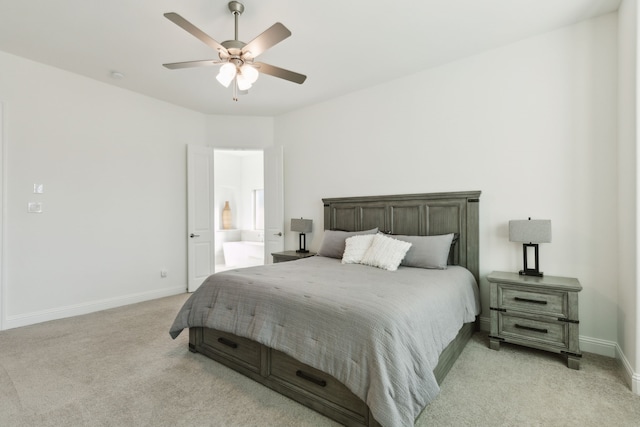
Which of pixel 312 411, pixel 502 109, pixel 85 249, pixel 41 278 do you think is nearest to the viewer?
pixel 312 411

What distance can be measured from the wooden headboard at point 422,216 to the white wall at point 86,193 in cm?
261

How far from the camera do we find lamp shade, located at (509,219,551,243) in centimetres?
272

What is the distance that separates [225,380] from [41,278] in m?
2.77

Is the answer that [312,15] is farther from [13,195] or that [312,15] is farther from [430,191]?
[13,195]

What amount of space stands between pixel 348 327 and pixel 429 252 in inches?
63.7

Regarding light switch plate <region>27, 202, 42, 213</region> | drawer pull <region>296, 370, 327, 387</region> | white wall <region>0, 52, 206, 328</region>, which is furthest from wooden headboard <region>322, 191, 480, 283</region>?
light switch plate <region>27, 202, 42, 213</region>

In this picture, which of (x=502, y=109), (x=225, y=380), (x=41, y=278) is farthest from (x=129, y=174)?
(x=502, y=109)

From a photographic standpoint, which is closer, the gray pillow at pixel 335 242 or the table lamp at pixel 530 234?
the table lamp at pixel 530 234

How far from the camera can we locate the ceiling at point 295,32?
255 cm

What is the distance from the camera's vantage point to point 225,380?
2279 millimetres

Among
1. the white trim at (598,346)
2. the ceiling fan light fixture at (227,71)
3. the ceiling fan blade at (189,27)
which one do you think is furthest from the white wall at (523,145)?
the ceiling fan blade at (189,27)

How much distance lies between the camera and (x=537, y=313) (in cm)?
260

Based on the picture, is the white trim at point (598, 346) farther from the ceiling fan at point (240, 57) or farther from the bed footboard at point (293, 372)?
the ceiling fan at point (240, 57)

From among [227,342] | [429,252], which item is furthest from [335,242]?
[227,342]
